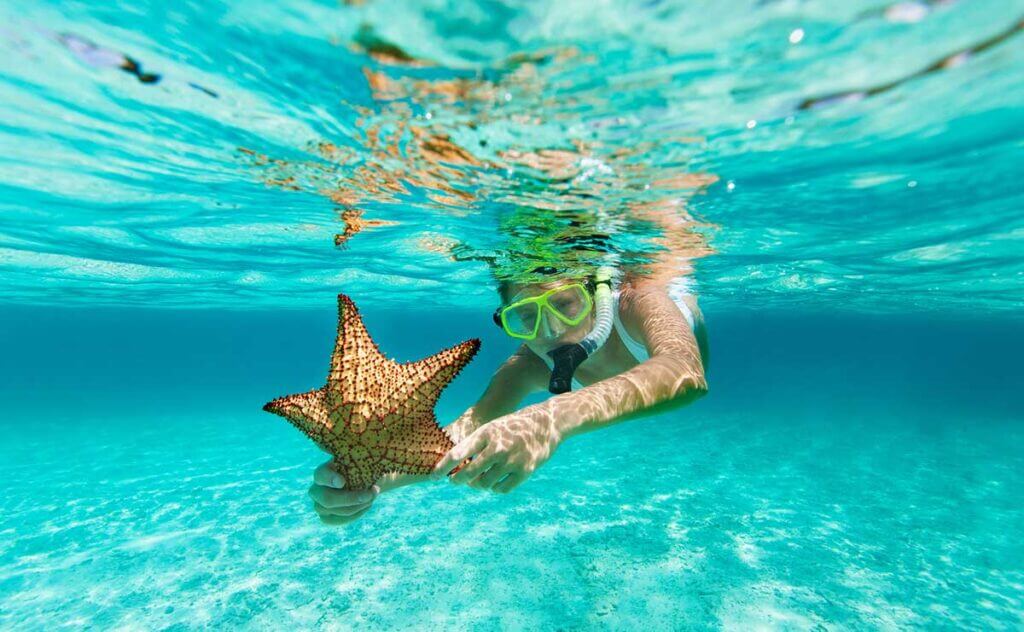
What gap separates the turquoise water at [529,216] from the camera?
438cm

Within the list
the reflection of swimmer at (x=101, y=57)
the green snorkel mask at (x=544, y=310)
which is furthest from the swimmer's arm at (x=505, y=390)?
the reflection of swimmer at (x=101, y=57)

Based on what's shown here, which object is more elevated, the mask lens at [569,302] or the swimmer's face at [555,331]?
the mask lens at [569,302]

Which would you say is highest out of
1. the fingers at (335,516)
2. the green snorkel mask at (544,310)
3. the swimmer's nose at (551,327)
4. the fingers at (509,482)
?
the green snorkel mask at (544,310)

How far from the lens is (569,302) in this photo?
5.80m

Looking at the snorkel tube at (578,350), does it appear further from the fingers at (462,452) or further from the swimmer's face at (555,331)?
the fingers at (462,452)

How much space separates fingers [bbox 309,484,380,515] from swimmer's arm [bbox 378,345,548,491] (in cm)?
123

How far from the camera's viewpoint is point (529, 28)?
403 cm

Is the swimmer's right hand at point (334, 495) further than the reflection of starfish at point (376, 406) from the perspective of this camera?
Yes

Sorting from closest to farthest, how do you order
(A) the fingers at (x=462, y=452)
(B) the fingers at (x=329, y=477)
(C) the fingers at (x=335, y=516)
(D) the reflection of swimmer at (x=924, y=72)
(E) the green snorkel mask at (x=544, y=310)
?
(A) the fingers at (x=462, y=452)
(B) the fingers at (x=329, y=477)
(C) the fingers at (x=335, y=516)
(D) the reflection of swimmer at (x=924, y=72)
(E) the green snorkel mask at (x=544, y=310)

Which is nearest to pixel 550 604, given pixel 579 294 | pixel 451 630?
pixel 451 630

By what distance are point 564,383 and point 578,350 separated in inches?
13.4

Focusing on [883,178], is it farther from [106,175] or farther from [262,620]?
[106,175]

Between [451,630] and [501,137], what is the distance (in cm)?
663

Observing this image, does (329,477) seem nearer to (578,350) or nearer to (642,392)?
(642,392)
